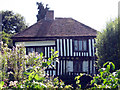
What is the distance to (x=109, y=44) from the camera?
1273cm

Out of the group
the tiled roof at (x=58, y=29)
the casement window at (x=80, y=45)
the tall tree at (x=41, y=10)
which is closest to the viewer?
the casement window at (x=80, y=45)

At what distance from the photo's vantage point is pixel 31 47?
1756cm

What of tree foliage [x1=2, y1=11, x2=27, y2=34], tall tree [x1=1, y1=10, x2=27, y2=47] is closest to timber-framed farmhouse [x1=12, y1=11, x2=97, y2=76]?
tall tree [x1=1, y1=10, x2=27, y2=47]

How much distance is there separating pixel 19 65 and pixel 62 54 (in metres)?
12.0

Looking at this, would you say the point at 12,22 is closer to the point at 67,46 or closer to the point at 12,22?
the point at 12,22

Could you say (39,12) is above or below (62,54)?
above

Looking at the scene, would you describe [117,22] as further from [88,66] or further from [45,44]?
[45,44]

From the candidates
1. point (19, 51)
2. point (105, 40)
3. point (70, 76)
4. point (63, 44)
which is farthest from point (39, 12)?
point (19, 51)

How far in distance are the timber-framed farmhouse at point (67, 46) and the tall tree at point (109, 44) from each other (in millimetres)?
4260

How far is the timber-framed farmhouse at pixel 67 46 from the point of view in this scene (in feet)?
56.1

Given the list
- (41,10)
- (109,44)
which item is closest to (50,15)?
(41,10)

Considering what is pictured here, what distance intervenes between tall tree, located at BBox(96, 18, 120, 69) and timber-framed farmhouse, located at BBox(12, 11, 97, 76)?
4260mm

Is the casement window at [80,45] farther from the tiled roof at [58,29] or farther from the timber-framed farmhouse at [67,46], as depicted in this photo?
the tiled roof at [58,29]

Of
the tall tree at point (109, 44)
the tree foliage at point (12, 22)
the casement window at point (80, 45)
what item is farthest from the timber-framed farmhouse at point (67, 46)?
the tree foliage at point (12, 22)
